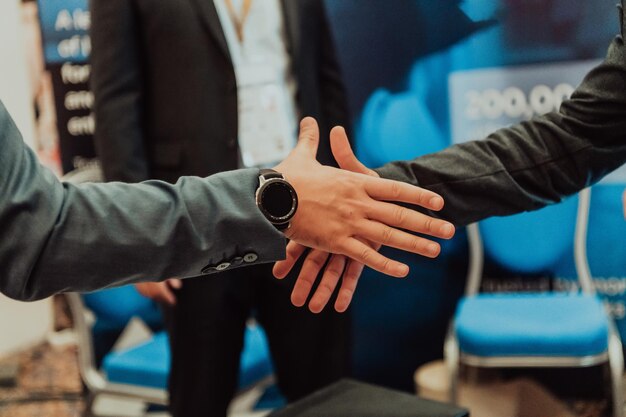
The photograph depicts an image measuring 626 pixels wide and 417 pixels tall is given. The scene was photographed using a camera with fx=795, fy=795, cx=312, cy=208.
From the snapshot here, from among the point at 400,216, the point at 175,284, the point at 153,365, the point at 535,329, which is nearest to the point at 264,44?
the point at 175,284

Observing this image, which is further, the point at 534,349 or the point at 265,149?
the point at 534,349

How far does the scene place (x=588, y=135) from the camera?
1.54m

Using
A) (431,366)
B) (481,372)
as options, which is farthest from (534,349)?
(431,366)

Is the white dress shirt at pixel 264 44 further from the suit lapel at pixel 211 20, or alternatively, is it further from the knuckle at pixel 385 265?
the knuckle at pixel 385 265

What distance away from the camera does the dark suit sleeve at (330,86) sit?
226cm

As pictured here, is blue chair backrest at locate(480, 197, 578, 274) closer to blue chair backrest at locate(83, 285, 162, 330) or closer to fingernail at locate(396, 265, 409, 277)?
blue chair backrest at locate(83, 285, 162, 330)

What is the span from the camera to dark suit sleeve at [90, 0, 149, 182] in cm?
196

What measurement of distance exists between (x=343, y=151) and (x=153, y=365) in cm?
122

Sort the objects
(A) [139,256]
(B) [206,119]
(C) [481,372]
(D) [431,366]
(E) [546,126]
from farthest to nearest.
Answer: (D) [431,366]
(C) [481,372]
(B) [206,119]
(E) [546,126]
(A) [139,256]

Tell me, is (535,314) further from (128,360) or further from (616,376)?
(128,360)

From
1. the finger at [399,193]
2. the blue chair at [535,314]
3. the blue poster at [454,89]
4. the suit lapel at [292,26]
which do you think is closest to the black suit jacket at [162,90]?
the suit lapel at [292,26]

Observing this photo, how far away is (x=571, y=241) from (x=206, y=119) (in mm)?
1402

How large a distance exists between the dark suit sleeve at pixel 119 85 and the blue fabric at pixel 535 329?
107 centimetres

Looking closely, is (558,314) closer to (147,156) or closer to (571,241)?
(571,241)
